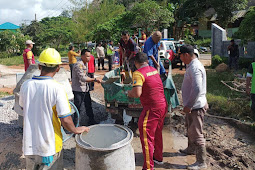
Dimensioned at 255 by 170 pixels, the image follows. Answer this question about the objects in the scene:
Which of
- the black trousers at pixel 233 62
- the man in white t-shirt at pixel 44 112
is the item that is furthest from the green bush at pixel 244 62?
the man in white t-shirt at pixel 44 112

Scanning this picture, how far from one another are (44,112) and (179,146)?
10.3 ft

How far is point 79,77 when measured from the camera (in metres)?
4.74

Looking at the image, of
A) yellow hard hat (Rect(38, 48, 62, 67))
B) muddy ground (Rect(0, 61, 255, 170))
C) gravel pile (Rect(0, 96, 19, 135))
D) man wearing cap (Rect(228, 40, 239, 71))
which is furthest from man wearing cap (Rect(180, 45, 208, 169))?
man wearing cap (Rect(228, 40, 239, 71))

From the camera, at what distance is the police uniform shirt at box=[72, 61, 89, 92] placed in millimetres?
4723

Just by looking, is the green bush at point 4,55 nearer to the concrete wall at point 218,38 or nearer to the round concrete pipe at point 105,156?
the concrete wall at point 218,38

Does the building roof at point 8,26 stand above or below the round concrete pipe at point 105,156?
above

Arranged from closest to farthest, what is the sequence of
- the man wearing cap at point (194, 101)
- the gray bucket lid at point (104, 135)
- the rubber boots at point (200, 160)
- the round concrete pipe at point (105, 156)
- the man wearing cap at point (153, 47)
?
the round concrete pipe at point (105, 156)
the gray bucket lid at point (104, 135)
the man wearing cap at point (194, 101)
the rubber boots at point (200, 160)
the man wearing cap at point (153, 47)

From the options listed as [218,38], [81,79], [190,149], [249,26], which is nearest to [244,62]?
[218,38]

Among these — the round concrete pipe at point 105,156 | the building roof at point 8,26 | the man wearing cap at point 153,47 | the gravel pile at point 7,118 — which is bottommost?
the gravel pile at point 7,118

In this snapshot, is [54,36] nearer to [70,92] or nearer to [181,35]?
[181,35]

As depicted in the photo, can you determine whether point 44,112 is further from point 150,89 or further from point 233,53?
point 233,53

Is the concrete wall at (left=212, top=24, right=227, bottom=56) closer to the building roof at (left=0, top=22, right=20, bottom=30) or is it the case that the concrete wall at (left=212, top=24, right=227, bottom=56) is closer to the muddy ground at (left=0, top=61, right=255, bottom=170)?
the muddy ground at (left=0, top=61, right=255, bottom=170)

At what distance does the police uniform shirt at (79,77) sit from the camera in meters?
4.72

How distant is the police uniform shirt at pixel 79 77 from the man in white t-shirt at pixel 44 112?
2.31m
